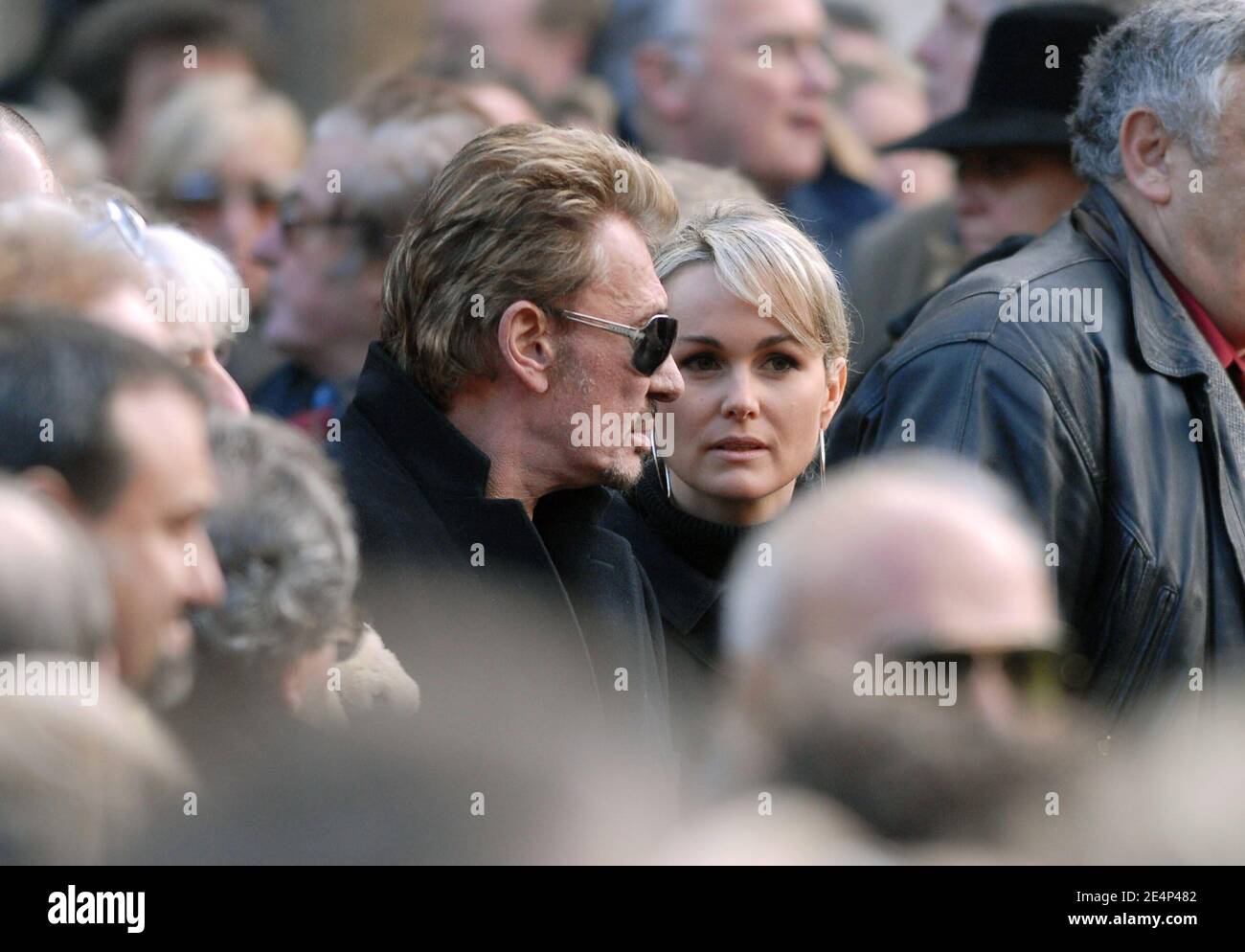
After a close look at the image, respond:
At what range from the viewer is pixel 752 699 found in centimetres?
192

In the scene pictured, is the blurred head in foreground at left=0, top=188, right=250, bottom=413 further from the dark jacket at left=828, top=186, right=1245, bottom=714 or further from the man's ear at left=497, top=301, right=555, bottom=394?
the dark jacket at left=828, top=186, right=1245, bottom=714

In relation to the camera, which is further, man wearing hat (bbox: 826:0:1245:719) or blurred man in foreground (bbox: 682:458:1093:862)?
man wearing hat (bbox: 826:0:1245:719)

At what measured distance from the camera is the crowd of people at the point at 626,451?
197cm

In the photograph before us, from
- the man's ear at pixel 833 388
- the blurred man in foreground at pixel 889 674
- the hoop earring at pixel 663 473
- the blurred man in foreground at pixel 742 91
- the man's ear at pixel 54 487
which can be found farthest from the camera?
the blurred man in foreground at pixel 742 91

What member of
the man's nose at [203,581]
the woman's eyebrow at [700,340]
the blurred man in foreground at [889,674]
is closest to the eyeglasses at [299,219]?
the woman's eyebrow at [700,340]

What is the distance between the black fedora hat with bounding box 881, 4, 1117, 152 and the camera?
5.22 metres

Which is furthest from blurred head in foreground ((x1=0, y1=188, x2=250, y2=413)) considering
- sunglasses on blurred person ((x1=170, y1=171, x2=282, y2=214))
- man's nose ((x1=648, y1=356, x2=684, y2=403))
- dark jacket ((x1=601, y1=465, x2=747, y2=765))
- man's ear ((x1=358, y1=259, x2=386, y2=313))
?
sunglasses on blurred person ((x1=170, y1=171, x2=282, y2=214))

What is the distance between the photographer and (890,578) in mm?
1935

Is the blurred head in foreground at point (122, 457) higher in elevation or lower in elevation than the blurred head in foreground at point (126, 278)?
lower

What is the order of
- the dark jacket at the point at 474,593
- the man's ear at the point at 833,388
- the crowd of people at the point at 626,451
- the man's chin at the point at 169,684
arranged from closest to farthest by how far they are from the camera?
the crowd of people at the point at 626,451 < the man's chin at the point at 169,684 < the dark jacket at the point at 474,593 < the man's ear at the point at 833,388

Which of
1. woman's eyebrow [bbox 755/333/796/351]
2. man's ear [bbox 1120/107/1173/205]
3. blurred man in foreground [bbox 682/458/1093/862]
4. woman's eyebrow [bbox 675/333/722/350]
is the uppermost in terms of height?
man's ear [bbox 1120/107/1173/205]

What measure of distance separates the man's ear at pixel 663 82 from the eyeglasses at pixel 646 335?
8.71ft

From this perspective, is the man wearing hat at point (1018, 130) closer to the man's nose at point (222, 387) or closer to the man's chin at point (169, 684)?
the man's nose at point (222, 387)

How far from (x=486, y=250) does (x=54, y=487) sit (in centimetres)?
143
